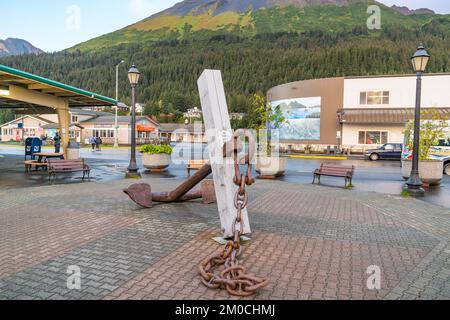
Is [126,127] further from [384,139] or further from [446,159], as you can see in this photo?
[446,159]

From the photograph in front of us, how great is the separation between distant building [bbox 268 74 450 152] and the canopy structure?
930 inches

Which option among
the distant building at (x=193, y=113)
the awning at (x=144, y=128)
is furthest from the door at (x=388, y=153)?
the distant building at (x=193, y=113)

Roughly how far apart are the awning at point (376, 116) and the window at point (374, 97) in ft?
2.97

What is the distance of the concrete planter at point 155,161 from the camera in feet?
53.7

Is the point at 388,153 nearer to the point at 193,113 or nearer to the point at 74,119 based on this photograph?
the point at 74,119

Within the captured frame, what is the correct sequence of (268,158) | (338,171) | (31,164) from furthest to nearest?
(31,164) < (268,158) < (338,171)

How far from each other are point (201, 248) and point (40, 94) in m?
14.0

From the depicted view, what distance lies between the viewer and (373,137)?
34.8m

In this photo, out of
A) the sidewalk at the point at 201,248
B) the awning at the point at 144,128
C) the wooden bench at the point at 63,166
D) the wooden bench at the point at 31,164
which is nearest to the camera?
the sidewalk at the point at 201,248

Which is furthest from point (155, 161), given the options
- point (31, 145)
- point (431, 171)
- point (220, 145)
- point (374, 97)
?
point (374, 97)

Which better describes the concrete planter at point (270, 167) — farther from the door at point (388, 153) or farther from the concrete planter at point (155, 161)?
the door at point (388, 153)

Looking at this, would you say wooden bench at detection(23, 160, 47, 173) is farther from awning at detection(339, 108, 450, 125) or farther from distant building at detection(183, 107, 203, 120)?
distant building at detection(183, 107, 203, 120)

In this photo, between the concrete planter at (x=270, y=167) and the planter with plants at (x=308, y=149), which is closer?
the concrete planter at (x=270, y=167)
